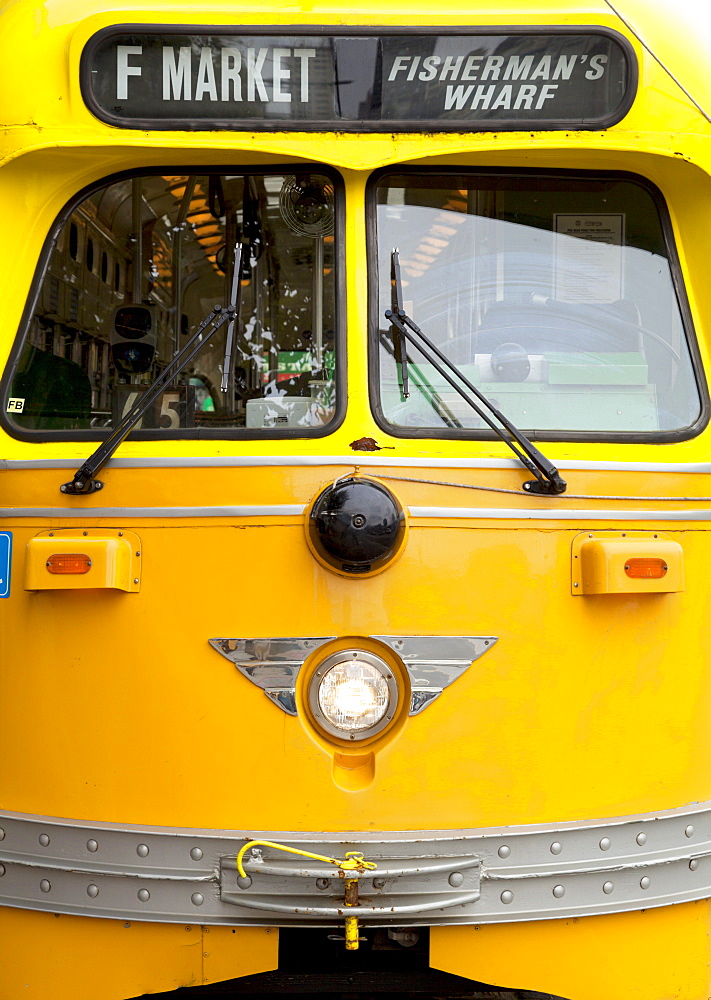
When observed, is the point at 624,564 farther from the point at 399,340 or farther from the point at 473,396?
the point at 399,340

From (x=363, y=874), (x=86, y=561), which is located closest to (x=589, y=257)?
(x=86, y=561)

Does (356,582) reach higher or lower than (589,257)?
lower

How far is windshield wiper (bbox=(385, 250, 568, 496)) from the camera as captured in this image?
2738 millimetres

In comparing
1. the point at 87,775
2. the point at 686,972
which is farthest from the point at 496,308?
the point at 686,972

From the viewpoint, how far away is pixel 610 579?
8.91 feet

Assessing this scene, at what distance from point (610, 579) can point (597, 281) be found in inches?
35.7

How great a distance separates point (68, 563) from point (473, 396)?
3.94 feet

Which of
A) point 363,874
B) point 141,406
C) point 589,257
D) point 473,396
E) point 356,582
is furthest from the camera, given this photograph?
point 589,257

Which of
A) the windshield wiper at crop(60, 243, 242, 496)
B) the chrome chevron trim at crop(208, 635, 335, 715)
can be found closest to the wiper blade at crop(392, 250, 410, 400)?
the windshield wiper at crop(60, 243, 242, 496)

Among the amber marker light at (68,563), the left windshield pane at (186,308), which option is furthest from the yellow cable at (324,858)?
the left windshield pane at (186,308)

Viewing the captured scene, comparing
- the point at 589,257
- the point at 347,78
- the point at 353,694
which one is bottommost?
the point at 353,694

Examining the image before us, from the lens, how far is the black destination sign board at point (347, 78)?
2.70 m

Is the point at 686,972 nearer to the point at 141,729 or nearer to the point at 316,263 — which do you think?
the point at 141,729

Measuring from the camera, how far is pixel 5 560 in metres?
2.87
